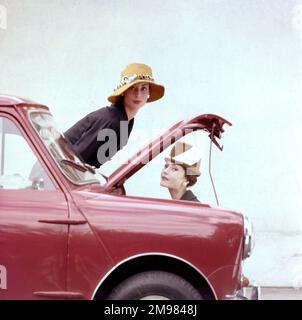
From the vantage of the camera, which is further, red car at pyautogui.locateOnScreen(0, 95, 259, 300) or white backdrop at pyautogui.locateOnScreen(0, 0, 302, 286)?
white backdrop at pyautogui.locateOnScreen(0, 0, 302, 286)

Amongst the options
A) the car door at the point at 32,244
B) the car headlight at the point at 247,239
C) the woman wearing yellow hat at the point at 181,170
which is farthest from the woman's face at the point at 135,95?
the car headlight at the point at 247,239

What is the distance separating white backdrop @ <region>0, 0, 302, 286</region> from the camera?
299 inches

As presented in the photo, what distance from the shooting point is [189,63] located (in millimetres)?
7664

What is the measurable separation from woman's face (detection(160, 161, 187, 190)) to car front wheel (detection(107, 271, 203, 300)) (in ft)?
3.55

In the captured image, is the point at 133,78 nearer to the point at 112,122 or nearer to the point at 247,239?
the point at 112,122

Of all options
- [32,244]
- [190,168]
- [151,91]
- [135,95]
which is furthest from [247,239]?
[151,91]

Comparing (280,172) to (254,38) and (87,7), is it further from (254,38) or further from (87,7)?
(87,7)

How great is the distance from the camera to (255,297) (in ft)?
15.9

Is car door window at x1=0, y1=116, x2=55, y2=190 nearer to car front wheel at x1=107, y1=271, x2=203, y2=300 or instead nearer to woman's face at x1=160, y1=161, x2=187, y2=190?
car front wheel at x1=107, y1=271, x2=203, y2=300

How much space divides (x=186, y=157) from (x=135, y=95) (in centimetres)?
62

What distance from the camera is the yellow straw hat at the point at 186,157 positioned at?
547 centimetres

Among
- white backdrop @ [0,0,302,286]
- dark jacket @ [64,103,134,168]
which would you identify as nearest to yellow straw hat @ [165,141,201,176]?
dark jacket @ [64,103,134,168]

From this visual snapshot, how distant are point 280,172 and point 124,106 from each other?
2252mm
